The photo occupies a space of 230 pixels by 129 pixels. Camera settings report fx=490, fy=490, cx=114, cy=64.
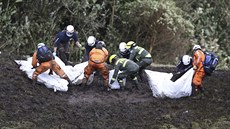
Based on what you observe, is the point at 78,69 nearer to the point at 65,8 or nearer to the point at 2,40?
the point at 2,40

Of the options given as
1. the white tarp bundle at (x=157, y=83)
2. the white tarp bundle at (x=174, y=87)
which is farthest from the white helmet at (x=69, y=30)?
the white tarp bundle at (x=174, y=87)

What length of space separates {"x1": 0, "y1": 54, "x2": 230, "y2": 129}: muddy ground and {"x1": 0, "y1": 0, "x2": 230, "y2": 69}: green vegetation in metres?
4.63

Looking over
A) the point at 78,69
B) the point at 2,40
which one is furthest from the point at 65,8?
the point at 78,69

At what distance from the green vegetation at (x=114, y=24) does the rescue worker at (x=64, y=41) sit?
327 cm

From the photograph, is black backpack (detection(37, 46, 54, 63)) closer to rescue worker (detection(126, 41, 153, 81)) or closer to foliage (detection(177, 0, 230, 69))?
rescue worker (detection(126, 41, 153, 81))

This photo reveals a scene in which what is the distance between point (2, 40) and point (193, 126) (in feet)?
31.4

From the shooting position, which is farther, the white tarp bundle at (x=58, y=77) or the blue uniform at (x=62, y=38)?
the blue uniform at (x=62, y=38)

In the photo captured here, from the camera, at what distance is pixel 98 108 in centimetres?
1186

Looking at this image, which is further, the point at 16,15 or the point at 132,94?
the point at 16,15

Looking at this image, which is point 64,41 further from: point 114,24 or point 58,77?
point 114,24

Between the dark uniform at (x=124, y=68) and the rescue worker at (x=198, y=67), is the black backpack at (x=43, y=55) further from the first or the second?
the rescue worker at (x=198, y=67)

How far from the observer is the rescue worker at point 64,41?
1457cm

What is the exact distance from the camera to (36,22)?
758 inches

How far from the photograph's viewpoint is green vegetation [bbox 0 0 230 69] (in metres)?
18.6
